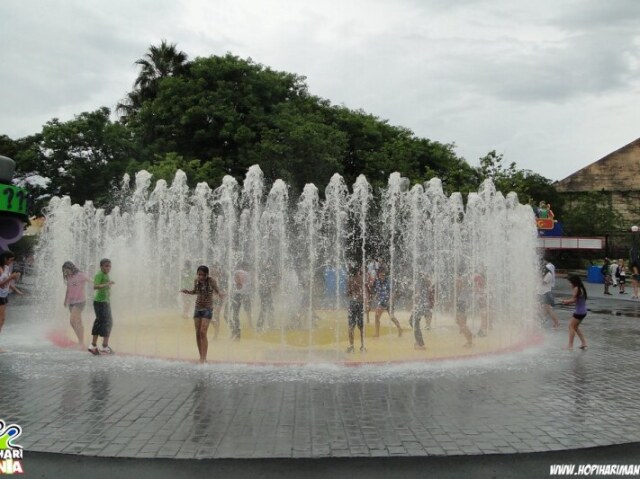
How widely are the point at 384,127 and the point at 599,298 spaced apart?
18.4 metres

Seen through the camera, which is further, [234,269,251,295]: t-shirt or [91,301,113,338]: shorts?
[234,269,251,295]: t-shirt

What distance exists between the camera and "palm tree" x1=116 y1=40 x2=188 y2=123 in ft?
135

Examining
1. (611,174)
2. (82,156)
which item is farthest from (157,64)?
(611,174)

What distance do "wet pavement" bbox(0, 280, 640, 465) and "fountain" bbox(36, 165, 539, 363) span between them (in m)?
1.35

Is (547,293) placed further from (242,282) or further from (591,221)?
(591,221)

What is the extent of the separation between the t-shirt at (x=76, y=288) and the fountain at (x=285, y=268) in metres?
1.24

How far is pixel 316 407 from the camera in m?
7.00

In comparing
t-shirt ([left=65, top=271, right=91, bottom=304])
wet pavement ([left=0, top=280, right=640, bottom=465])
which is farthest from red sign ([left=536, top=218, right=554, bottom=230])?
t-shirt ([left=65, top=271, right=91, bottom=304])

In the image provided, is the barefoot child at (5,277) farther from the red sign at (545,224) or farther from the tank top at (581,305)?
the red sign at (545,224)

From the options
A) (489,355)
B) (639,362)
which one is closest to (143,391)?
(489,355)

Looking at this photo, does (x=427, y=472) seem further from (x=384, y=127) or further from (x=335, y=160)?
(x=384, y=127)

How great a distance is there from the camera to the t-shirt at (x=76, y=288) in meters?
11.6

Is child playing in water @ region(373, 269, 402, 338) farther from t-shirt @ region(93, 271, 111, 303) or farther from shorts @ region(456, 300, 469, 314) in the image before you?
t-shirt @ region(93, 271, 111, 303)

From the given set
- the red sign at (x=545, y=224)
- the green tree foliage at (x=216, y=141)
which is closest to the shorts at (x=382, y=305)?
the green tree foliage at (x=216, y=141)
